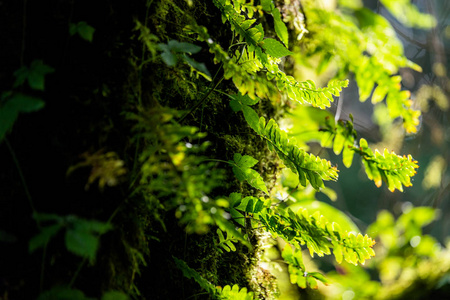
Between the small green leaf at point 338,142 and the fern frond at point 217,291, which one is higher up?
the small green leaf at point 338,142

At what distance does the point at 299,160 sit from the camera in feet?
4.08

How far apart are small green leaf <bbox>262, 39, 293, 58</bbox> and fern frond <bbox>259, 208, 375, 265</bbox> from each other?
0.59m

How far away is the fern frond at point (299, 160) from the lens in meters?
1.22

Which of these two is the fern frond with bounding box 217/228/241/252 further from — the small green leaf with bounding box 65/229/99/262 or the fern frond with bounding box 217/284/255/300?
the small green leaf with bounding box 65/229/99/262

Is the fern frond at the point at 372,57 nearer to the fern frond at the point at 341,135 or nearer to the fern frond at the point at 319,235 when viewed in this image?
the fern frond at the point at 341,135

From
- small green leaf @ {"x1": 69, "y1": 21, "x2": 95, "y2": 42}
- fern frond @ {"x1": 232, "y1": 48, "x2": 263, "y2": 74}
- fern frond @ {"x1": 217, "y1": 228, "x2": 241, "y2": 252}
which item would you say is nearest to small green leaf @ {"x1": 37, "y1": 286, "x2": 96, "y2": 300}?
small green leaf @ {"x1": 69, "y1": 21, "x2": 95, "y2": 42}

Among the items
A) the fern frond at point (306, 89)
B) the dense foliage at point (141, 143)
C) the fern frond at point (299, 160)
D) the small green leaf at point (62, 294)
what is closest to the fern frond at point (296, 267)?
the dense foliage at point (141, 143)

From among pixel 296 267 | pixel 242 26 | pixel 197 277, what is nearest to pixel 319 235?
pixel 296 267

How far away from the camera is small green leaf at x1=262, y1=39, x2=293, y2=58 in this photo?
1.12m

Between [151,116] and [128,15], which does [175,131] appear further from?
[128,15]

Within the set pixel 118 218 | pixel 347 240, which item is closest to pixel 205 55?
pixel 118 218

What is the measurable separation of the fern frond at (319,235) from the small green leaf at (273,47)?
0.59m

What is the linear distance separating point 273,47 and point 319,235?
706mm

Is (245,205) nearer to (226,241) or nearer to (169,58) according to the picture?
(226,241)
